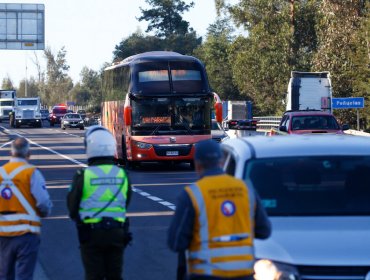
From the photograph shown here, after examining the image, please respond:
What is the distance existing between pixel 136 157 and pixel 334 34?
35.0 m

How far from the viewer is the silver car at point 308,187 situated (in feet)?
22.0

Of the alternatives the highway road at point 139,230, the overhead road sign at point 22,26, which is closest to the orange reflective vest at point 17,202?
the highway road at point 139,230

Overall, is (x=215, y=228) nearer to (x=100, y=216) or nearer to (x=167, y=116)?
(x=100, y=216)

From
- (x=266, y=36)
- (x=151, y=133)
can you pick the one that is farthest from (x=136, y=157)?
(x=266, y=36)

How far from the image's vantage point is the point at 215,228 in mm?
Result: 5766

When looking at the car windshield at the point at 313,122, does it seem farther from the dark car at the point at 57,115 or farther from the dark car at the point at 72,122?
the dark car at the point at 57,115

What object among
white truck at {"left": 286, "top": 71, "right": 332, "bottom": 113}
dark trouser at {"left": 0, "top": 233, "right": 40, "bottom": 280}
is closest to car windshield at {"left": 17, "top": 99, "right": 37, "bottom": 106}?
white truck at {"left": 286, "top": 71, "right": 332, "bottom": 113}

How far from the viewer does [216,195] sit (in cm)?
577

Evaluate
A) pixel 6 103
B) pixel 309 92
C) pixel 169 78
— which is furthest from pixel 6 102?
pixel 169 78

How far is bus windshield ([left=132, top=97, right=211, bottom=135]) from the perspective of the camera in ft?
95.4

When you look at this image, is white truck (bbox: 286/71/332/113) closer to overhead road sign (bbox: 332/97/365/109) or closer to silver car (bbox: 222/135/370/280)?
overhead road sign (bbox: 332/97/365/109)

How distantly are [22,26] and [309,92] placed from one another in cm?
2483

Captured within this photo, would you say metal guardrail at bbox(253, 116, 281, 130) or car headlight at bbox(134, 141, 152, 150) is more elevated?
car headlight at bbox(134, 141, 152, 150)

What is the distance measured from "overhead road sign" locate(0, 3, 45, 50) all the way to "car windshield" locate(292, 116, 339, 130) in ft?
119
